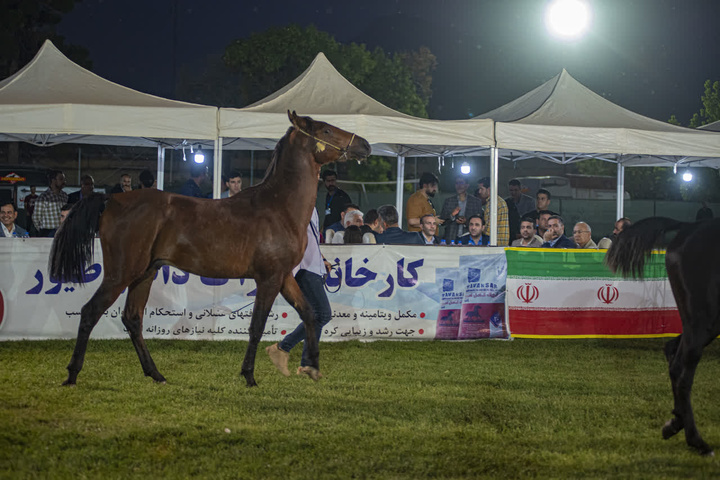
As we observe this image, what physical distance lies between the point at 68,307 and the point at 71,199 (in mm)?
3735

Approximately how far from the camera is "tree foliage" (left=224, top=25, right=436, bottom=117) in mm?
50062

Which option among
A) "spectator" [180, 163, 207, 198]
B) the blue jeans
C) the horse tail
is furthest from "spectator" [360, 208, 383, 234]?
the horse tail

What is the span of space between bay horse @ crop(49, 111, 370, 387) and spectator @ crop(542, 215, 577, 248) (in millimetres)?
4627

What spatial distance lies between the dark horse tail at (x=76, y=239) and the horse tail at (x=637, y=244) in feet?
14.1

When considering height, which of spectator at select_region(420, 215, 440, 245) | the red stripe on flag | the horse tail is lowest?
the red stripe on flag

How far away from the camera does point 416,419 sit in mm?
5570

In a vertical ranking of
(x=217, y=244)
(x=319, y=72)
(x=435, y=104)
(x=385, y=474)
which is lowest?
(x=385, y=474)

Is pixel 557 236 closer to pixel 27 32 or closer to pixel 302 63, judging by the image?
pixel 27 32

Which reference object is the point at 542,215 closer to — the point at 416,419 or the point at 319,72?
the point at 319,72

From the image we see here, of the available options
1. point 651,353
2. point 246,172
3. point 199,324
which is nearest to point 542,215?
point 651,353

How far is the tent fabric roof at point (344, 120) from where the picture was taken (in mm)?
10703

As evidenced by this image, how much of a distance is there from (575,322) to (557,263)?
2.66 ft

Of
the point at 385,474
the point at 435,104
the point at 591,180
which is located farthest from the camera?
the point at 435,104

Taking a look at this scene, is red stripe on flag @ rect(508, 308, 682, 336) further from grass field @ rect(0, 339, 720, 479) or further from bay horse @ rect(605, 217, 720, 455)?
bay horse @ rect(605, 217, 720, 455)
